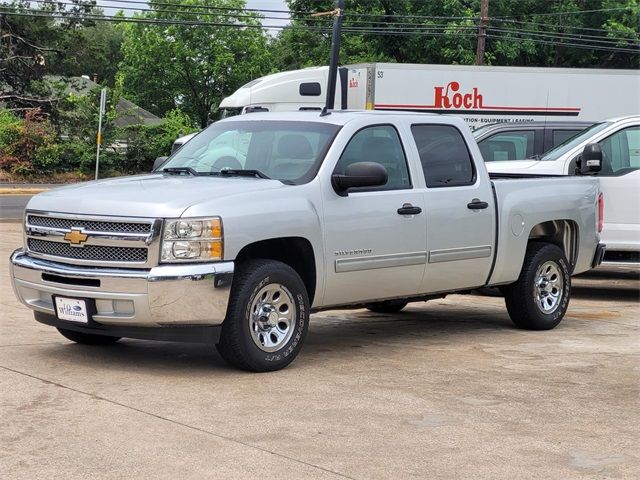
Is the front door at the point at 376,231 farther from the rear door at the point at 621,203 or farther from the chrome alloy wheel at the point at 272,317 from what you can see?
the rear door at the point at 621,203

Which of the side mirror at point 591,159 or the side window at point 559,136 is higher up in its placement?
the side window at point 559,136

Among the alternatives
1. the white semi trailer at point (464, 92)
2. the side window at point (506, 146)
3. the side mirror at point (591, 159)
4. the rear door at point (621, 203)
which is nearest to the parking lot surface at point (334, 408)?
the side mirror at point (591, 159)

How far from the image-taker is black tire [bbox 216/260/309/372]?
766 centimetres

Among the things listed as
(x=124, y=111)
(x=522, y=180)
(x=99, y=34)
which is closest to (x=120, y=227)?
(x=522, y=180)

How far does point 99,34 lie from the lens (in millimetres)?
91625

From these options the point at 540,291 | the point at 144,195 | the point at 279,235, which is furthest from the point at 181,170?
the point at 540,291

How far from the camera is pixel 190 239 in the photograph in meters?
7.46

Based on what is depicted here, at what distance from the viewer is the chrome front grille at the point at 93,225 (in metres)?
7.50

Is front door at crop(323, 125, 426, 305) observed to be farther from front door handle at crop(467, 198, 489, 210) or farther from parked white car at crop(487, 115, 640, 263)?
parked white car at crop(487, 115, 640, 263)

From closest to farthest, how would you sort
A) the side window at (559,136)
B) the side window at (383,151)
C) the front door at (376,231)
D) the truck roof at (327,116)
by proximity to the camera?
the front door at (376,231) → the side window at (383,151) → the truck roof at (327,116) → the side window at (559,136)

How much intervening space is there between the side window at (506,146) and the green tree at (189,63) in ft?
169

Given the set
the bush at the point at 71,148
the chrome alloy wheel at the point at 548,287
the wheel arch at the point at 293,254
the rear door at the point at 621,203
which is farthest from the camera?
the bush at the point at 71,148

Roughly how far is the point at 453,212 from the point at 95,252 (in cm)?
305

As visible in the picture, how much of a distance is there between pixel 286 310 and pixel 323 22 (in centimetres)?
4859
